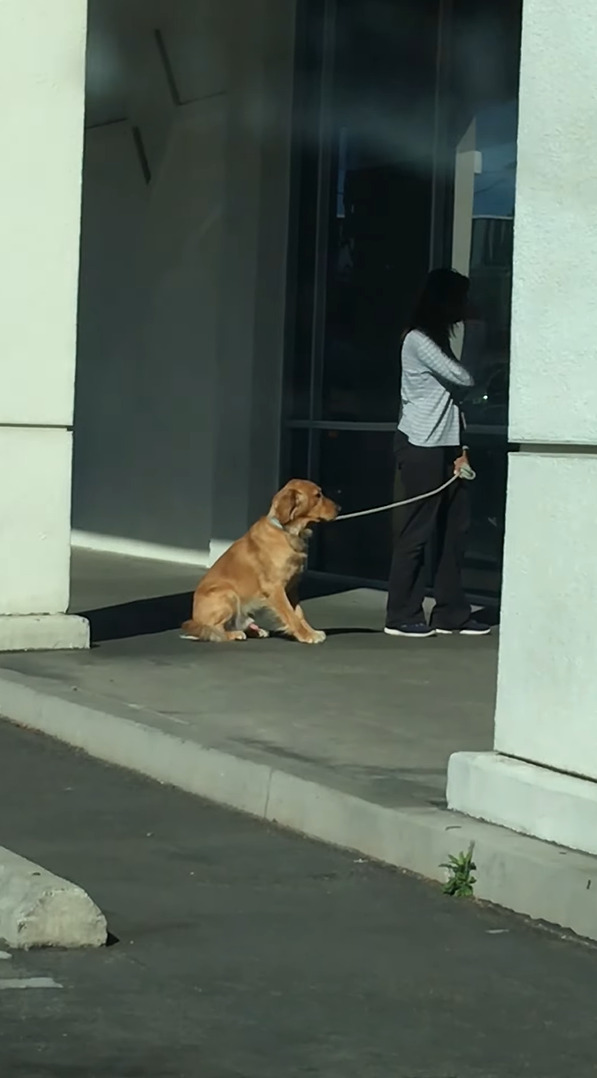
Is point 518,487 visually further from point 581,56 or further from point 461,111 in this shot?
point 461,111

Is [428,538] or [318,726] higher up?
[428,538]

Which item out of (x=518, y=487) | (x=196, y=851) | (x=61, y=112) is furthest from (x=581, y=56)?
(x=61, y=112)

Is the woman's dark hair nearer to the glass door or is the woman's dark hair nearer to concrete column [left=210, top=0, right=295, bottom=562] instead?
the glass door

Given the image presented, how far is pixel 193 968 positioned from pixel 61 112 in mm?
6353

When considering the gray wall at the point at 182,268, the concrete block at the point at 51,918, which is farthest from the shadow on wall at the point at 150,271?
the concrete block at the point at 51,918

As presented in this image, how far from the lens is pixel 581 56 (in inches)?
245

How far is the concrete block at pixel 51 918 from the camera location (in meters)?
5.64

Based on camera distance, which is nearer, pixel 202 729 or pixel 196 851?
pixel 196 851

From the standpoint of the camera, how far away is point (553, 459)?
6344 mm

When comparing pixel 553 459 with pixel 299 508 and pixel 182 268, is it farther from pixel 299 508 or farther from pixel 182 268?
pixel 182 268

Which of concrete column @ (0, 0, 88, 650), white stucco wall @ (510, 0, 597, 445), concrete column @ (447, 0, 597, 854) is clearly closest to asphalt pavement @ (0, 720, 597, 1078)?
concrete column @ (447, 0, 597, 854)

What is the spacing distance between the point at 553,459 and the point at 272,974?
1868mm

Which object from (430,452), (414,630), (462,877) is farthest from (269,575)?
(462,877)

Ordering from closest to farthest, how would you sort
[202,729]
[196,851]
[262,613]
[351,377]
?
[196,851]
[202,729]
[262,613]
[351,377]
